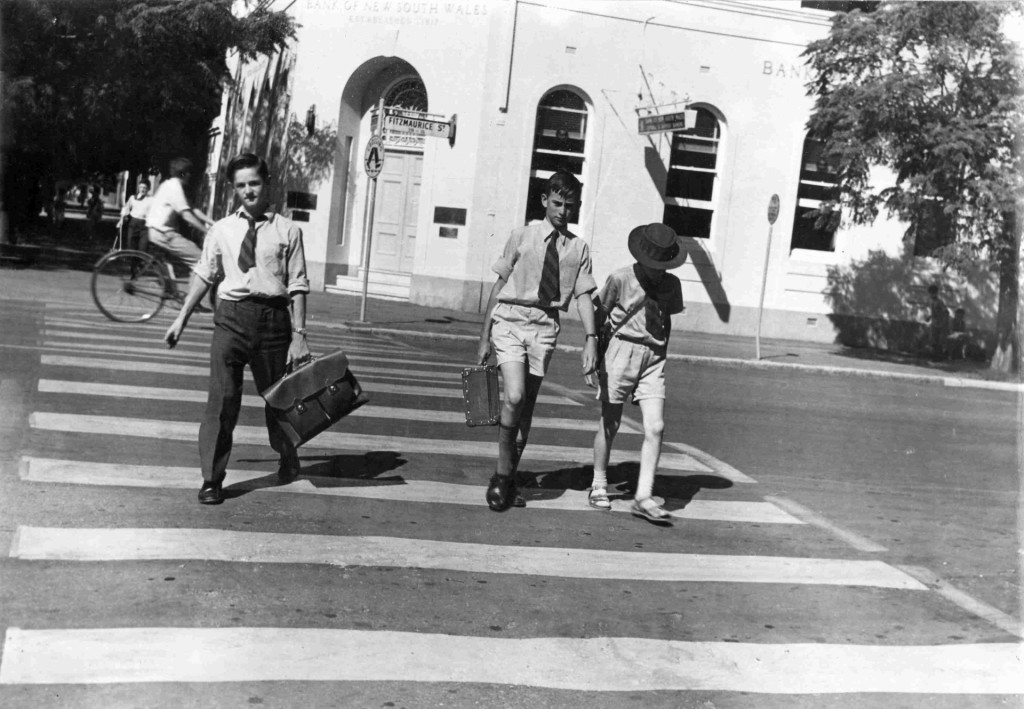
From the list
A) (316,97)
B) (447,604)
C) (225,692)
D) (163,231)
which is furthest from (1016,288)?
(225,692)

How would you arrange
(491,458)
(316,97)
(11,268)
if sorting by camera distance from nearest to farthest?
(491,458), (11,268), (316,97)

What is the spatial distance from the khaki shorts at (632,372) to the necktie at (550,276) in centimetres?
51

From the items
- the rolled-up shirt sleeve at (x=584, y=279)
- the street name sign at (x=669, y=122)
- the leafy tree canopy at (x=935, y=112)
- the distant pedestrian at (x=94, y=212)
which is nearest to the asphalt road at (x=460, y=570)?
the rolled-up shirt sleeve at (x=584, y=279)

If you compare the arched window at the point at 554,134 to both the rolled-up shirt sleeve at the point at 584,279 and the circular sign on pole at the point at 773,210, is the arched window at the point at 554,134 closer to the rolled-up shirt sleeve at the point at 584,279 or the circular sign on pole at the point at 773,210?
the circular sign on pole at the point at 773,210

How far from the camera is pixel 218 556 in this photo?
17.4 ft

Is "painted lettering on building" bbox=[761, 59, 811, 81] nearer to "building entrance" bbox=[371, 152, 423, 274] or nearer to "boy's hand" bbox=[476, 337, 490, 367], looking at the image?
"building entrance" bbox=[371, 152, 423, 274]

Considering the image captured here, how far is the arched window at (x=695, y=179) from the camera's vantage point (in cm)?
2222

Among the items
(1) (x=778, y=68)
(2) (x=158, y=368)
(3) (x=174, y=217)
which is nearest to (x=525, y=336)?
(2) (x=158, y=368)

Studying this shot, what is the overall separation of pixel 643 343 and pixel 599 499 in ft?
3.27

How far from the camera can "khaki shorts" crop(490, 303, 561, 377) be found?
6.57 meters

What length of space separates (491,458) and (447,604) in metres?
3.26

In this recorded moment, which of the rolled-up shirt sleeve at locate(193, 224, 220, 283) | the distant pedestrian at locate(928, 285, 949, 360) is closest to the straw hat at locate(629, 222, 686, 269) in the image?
the rolled-up shirt sleeve at locate(193, 224, 220, 283)

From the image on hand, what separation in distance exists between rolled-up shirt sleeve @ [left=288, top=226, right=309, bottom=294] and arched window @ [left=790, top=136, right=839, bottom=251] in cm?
1764

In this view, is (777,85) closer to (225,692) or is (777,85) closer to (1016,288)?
(1016,288)
